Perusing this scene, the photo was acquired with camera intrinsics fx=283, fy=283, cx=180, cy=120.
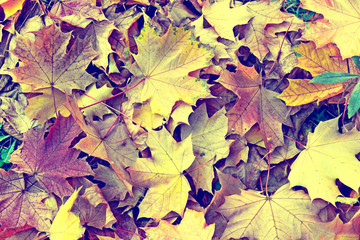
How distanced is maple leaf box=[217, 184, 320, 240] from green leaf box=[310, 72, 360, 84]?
0.49 meters

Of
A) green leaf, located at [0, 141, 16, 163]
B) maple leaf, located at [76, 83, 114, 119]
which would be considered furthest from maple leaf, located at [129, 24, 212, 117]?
green leaf, located at [0, 141, 16, 163]

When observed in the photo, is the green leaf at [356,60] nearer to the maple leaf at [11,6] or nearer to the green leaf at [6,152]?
the maple leaf at [11,6]

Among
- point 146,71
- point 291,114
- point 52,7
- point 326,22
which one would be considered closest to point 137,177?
point 146,71

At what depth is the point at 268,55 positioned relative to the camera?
53.5 inches

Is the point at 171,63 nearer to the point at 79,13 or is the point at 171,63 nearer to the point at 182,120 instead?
the point at 182,120

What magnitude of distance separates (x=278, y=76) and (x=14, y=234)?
4.60ft

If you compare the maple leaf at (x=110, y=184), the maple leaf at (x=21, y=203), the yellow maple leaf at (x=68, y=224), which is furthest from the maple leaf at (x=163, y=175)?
the maple leaf at (x=21, y=203)

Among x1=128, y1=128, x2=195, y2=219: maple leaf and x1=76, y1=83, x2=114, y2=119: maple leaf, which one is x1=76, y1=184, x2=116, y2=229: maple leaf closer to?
x1=128, y1=128, x2=195, y2=219: maple leaf

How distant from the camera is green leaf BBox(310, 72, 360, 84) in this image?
3.90ft

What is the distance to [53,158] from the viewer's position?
1.27 meters

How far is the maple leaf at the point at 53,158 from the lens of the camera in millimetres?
1254

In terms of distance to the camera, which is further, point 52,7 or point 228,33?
point 52,7

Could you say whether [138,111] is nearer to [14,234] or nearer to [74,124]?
[74,124]

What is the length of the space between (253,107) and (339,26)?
50cm
